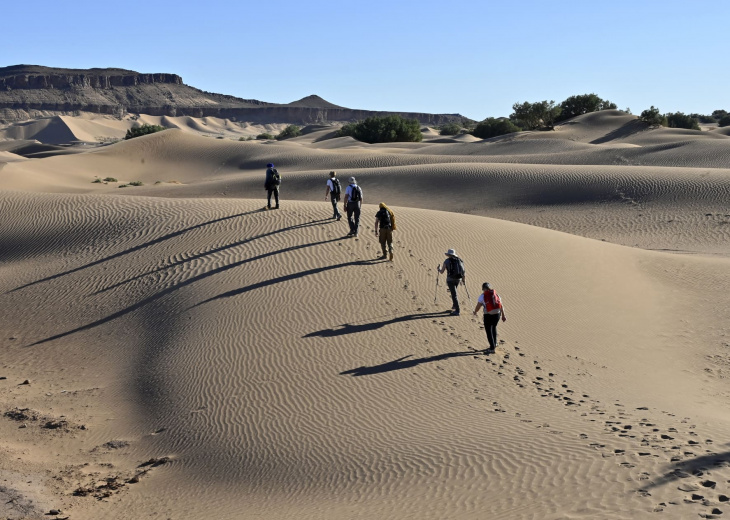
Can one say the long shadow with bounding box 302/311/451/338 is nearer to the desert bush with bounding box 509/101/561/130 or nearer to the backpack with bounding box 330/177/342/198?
the backpack with bounding box 330/177/342/198

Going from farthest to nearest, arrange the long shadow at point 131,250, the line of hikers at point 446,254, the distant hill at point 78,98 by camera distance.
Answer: the distant hill at point 78,98 → the long shadow at point 131,250 → the line of hikers at point 446,254

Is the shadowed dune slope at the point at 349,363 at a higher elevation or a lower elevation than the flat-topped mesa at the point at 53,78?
lower

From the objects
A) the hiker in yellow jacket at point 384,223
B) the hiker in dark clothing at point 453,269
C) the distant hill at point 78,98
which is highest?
the distant hill at point 78,98

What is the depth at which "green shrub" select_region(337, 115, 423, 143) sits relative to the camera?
73688 mm

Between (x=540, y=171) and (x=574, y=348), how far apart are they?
25.0 metres

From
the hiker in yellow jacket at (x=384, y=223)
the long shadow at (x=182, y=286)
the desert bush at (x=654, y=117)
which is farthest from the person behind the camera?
the desert bush at (x=654, y=117)

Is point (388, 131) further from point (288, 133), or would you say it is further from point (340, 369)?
point (340, 369)

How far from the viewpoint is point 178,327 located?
46.5ft

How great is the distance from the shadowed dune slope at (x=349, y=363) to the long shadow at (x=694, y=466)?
0.11m

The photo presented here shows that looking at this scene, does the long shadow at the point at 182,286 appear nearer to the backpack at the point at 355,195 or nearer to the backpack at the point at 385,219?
the backpack at the point at 385,219

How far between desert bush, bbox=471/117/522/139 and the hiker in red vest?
2620 inches

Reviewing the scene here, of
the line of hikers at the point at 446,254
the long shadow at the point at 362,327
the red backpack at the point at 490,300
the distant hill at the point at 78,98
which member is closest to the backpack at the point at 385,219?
the line of hikers at the point at 446,254

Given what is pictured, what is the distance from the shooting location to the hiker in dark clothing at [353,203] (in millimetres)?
17000

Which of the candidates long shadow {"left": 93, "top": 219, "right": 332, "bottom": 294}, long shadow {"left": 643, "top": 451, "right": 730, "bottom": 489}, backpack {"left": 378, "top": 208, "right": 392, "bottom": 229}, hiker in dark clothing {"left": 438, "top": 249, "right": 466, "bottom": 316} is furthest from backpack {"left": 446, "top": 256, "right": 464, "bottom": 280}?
long shadow {"left": 643, "top": 451, "right": 730, "bottom": 489}
